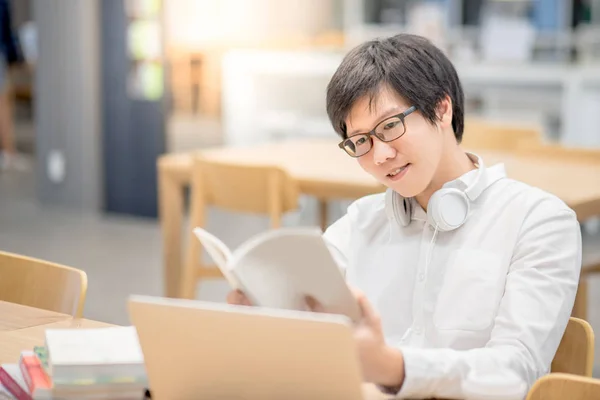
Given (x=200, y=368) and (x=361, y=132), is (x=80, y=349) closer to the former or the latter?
(x=200, y=368)

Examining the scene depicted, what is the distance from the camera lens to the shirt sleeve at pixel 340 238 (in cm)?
197

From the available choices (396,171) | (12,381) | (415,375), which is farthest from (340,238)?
(12,381)

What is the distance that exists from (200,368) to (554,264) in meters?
0.62

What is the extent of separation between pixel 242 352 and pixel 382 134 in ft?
1.88

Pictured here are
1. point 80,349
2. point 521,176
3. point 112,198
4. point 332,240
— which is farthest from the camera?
point 112,198

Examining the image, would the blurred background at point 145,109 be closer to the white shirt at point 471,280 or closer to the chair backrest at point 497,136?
the chair backrest at point 497,136

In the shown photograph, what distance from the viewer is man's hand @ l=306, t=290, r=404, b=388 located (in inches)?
51.9

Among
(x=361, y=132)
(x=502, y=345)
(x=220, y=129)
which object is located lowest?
(x=220, y=129)

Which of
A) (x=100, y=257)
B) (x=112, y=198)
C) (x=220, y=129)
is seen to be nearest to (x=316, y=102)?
(x=112, y=198)

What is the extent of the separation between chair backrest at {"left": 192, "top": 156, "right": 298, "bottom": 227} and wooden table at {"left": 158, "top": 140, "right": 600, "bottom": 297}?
0.11 meters

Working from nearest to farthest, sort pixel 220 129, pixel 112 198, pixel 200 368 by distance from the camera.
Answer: pixel 200 368 < pixel 112 198 < pixel 220 129

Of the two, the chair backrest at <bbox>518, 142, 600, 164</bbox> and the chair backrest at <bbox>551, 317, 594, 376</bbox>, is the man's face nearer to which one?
the chair backrest at <bbox>551, 317, 594, 376</bbox>

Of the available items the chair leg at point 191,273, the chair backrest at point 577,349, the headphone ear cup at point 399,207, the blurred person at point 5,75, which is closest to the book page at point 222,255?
the headphone ear cup at point 399,207

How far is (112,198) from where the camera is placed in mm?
7141
